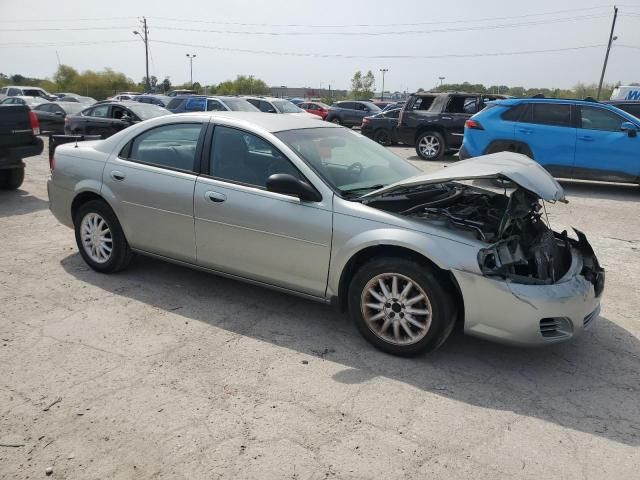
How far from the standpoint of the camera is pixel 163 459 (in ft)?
8.74

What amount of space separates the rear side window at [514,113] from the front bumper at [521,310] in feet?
25.7

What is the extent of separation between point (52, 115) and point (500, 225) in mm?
20440

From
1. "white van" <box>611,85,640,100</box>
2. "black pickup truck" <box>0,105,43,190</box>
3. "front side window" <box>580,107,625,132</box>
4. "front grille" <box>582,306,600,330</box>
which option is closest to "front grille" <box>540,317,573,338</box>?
"front grille" <box>582,306,600,330</box>

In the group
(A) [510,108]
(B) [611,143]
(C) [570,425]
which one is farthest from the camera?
(A) [510,108]

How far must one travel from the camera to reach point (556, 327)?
11.4ft

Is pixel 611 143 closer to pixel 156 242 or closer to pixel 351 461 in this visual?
pixel 156 242

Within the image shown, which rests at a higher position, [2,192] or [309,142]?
[309,142]

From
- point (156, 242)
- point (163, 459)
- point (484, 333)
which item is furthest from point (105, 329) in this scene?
point (484, 333)

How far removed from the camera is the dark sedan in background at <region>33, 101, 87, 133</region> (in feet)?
65.5

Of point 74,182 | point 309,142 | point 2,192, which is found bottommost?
point 2,192

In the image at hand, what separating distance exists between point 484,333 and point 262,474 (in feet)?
5.53

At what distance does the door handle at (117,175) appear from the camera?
15.8 feet

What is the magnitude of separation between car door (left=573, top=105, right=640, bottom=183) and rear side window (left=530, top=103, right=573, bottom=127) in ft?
0.73

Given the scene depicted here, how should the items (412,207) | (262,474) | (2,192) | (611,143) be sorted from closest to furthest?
(262,474) < (412,207) < (2,192) < (611,143)
